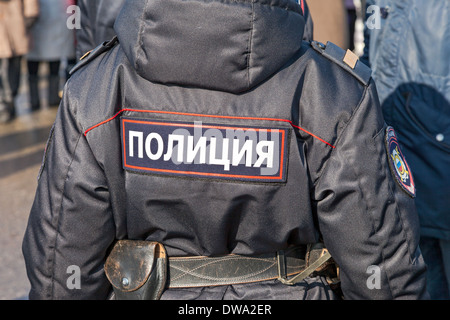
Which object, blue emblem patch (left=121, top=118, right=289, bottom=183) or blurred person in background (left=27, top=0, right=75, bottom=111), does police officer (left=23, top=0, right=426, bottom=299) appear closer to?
blue emblem patch (left=121, top=118, right=289, bottom=183)

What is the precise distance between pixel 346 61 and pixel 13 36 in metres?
4.93

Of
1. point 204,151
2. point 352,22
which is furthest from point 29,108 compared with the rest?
point 204,151

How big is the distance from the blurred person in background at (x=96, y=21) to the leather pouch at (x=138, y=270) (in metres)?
1.27

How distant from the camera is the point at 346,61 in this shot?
Answer: 1.62 m

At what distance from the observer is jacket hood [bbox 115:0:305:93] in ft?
4.80

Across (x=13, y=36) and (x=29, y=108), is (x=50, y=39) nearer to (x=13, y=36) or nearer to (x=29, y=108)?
(x=13, y=36)

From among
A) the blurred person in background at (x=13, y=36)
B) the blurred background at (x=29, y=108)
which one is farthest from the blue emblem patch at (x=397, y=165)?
the blurred person in background at (x=13, y=36)

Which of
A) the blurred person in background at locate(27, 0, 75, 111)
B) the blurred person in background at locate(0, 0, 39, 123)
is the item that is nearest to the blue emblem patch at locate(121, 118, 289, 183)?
the blurred person in background at locate(0, 0, 39, 123)

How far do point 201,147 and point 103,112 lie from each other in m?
0.28

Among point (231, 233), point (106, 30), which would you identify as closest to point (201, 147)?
point (231, 233)

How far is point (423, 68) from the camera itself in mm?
2281

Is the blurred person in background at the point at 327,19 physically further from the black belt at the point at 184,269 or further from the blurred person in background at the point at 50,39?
the blurred person in background at the point at 50,39

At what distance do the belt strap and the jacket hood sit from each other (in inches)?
20.1
